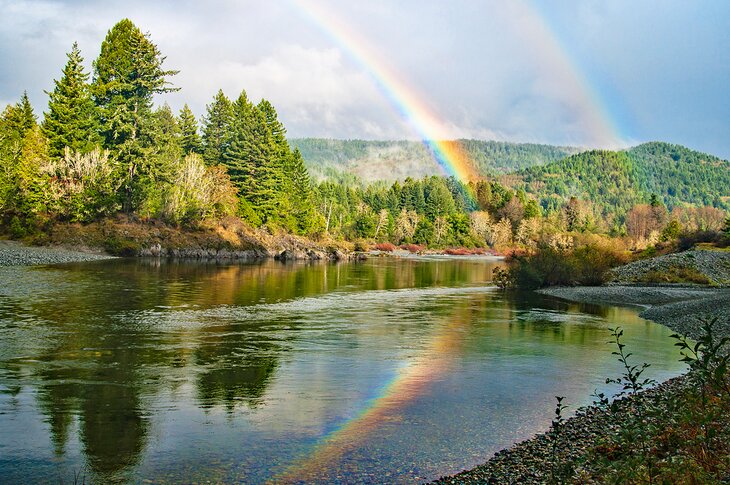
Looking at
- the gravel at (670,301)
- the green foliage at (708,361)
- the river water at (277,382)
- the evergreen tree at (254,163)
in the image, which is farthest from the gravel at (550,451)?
the evergreen tree at (254,163)

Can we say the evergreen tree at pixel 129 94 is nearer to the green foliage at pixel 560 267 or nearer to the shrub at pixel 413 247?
the green foliage at pixel 560 267

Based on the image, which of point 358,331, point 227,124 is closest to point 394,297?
point 358,331

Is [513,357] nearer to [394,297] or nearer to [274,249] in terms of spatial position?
[394,297]

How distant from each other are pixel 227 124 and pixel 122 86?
34.0 metres

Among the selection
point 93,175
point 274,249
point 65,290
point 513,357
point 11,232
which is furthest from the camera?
point 274,249

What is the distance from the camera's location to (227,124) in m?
113

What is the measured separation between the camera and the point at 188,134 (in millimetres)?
115375

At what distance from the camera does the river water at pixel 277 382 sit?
1112 cm

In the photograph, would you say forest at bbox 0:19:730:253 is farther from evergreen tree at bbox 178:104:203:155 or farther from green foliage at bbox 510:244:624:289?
green foliage at bbox 510:244:624:289

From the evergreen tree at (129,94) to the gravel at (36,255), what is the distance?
49.1 ft

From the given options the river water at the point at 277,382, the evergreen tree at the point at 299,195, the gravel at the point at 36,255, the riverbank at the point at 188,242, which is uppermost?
the evergreen tree at the point at 299,195

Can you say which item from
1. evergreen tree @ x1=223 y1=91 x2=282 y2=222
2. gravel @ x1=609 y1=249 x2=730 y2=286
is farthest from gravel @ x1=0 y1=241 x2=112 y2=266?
gravel @ x1=609 y1=249 x2=730 y2=286

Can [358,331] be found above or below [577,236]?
below

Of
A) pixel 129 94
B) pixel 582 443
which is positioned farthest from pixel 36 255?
pixel 582 443
